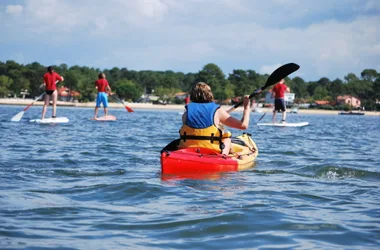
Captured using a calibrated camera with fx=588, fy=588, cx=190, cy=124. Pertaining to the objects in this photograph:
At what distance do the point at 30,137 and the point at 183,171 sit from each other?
23.1 ft

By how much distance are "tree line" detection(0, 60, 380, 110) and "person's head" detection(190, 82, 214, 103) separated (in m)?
94.3

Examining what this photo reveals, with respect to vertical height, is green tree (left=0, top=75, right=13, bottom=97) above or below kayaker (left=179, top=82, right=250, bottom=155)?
above

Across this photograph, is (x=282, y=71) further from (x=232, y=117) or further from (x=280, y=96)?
(x=280, y=96)

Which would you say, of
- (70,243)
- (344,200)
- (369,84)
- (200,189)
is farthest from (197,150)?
(369,84)

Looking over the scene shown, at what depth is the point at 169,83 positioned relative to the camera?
144500mm

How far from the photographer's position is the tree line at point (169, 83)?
4344 inches

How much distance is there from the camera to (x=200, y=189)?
698cm

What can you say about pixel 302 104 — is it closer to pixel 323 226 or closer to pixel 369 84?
pixel 369 84

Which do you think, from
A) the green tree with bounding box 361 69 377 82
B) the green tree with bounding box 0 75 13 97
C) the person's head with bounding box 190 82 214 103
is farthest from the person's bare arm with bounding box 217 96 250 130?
the green tree with bounding box 361 69 377 82

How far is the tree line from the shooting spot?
362ft

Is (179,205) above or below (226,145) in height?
below

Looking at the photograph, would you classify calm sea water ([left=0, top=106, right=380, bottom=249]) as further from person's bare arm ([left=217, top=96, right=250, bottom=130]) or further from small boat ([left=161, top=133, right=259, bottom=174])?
person's bare arm ([left=217, top=96, right=250, bottom=130])

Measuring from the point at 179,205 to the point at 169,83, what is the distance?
13906 cm

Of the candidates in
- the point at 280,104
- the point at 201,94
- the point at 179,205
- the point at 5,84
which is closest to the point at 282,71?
the point at 201,94
